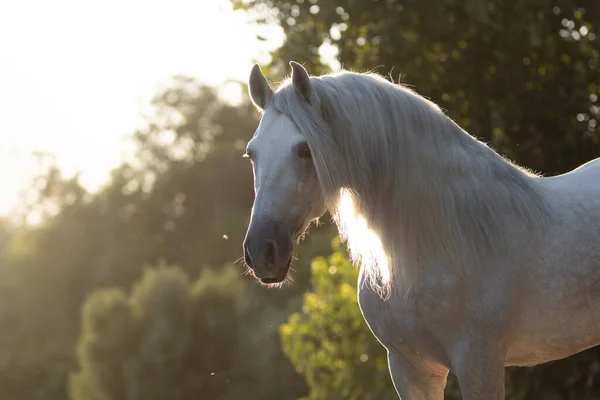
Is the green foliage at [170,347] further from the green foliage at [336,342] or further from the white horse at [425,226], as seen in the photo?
the white horse at [425,226]

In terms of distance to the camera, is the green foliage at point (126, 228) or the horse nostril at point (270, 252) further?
the green foliage at point (126, 228)

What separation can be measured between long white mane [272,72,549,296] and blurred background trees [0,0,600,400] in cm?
132

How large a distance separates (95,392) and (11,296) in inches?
695

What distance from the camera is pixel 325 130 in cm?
343

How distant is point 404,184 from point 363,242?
0.32m

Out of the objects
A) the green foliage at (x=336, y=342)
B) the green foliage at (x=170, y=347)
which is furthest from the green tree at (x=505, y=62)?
the green foliage at (x=170, y=347)

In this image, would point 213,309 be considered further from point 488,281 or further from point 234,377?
point 488,281

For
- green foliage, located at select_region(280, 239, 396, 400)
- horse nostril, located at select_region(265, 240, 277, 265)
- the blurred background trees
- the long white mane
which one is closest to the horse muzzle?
horse nostril, located at select_region(265, 240, 277, 265)

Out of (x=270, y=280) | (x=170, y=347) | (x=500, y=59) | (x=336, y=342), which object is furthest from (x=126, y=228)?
(x=270, y=280)

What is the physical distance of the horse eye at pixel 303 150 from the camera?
3418 millimetres

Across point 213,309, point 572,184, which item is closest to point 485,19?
point 572,184

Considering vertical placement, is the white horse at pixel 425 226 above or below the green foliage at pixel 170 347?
below

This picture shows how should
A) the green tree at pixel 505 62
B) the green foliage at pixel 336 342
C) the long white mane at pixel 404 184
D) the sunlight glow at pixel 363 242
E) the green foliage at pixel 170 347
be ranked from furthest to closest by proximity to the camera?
the green foliage at pixel 170 347, the green foliage at pixel 336 342, the green tree at pixel 505 62, the sunlight glow at pixel 363 242, the long white mane at pixel 404 184

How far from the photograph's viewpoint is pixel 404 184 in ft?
11.6
